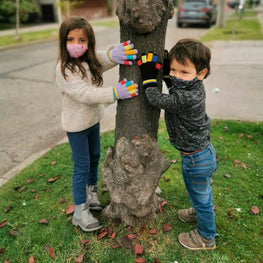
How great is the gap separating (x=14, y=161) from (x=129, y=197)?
2401 millimetres

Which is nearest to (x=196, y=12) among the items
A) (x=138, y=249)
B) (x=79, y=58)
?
(x=79, y=58)

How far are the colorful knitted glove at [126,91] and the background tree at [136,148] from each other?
0.06 meters

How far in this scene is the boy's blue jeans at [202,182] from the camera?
2098 millimetres

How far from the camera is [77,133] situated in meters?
2.36

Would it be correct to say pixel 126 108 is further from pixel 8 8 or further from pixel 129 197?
pixel 8 8

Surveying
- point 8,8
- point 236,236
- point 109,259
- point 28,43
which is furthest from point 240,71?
point 8,8

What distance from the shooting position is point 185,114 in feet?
6.47

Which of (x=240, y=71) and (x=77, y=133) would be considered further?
(x=240, y=71)

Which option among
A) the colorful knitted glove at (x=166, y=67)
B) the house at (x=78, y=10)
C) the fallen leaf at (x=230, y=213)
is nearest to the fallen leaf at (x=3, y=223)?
the colorful knitted glove at (x=166, y=67)

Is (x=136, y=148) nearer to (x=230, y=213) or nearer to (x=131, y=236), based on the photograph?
(x=131, y=236)

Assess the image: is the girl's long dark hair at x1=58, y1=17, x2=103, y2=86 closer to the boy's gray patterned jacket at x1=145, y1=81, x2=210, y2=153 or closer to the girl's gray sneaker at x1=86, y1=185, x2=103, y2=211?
the boy's gray patterned jacket at x1=145, y1=81, x2=210, y2=153

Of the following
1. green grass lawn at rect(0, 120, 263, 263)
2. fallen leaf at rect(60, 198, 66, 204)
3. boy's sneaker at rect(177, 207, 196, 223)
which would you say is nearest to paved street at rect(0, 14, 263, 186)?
green grass lawn at rect(0, 120, 263, 263)

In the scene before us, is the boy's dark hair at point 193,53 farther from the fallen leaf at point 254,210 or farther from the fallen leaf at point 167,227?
the fallen leaf at point 254,210

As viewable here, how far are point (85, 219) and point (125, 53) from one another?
153 centimetres
